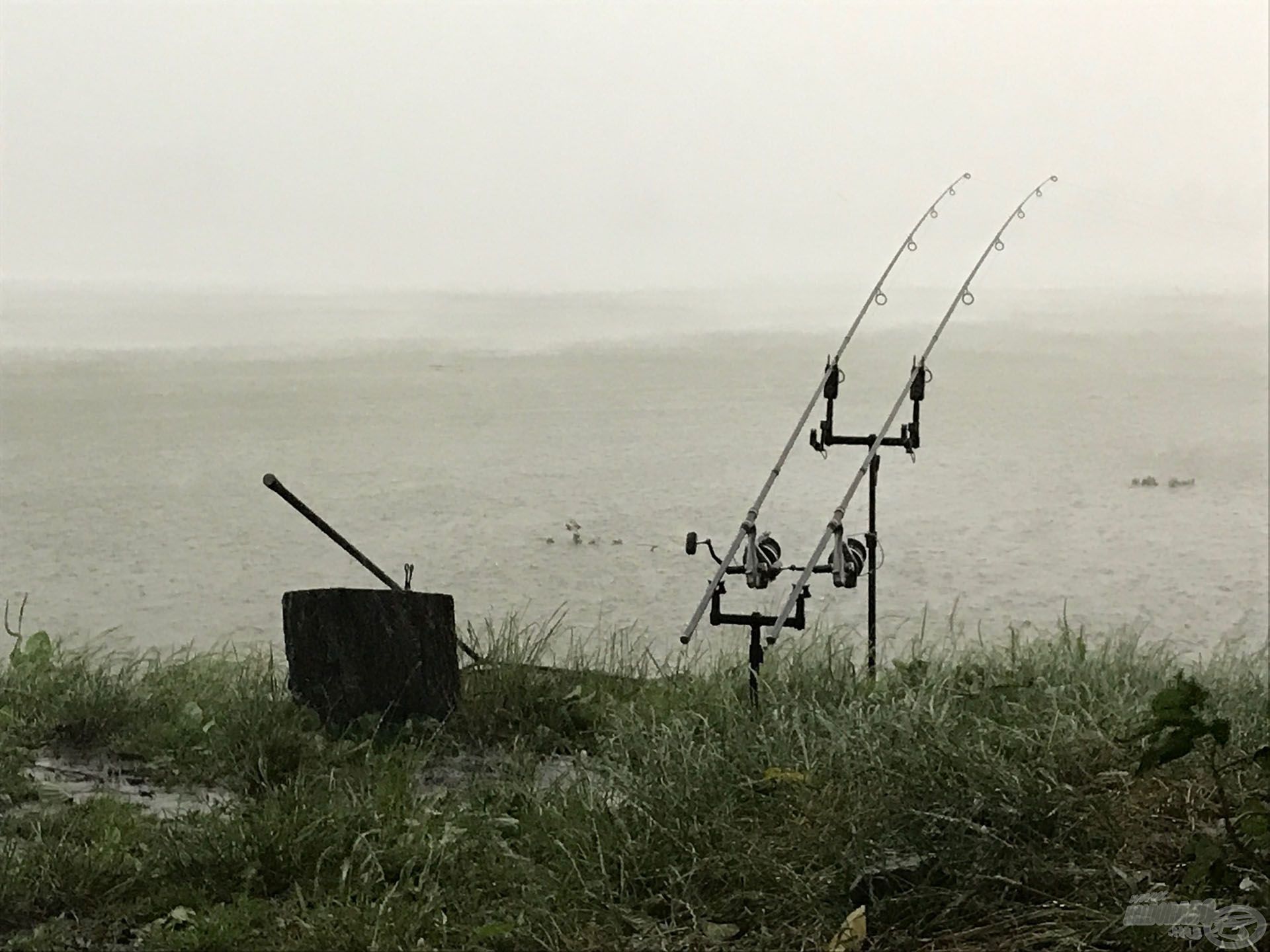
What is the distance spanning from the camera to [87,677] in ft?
7.44

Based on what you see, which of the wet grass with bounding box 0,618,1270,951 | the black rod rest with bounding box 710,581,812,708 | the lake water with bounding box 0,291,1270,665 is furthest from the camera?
the lake water with bounding box 0,291,1270,665

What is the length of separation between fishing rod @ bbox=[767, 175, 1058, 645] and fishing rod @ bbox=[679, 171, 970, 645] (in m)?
0.07

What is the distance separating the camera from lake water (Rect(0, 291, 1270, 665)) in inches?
96.5

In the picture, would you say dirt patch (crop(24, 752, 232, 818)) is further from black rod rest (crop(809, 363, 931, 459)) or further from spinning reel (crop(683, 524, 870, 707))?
black rod rest (crop(809, 363, 931, 459))

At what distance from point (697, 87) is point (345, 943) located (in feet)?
5.22

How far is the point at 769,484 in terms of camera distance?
7.38 ft

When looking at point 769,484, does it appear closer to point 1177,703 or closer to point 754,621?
point 754,621

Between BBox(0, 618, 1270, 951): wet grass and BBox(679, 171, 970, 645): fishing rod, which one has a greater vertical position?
BBox(679, 171, 970, 645): fishing rod

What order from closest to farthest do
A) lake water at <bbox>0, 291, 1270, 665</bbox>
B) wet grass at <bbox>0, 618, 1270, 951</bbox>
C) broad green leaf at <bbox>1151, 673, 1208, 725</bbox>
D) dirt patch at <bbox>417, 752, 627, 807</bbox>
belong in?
broad green leaf at <bbox>1151, 673, 1208, 725</bbox>
wet grass at <bbox>0, 618, 1270, 951</bbox>
dirt patch at <bbox>417, 752, 627, 807</bbox>
lake water at <bbox>0, 291, 1270, 665</bbox>

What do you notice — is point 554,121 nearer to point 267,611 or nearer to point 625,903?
point 267,611

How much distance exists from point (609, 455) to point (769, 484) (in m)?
0.49

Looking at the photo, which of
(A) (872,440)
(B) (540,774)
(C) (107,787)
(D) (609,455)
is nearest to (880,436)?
(A) (872,440)

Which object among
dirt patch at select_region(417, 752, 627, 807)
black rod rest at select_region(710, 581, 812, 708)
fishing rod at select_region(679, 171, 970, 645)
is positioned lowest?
dirt patch at select_region(417, 752, 627, 807)

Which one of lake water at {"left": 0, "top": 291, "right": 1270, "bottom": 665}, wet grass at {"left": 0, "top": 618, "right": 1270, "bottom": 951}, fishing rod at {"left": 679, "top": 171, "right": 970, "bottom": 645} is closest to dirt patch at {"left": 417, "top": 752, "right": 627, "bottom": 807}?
wet grass at {"left": 0, "top": 618, "right": 1270, "bottom": 951}
